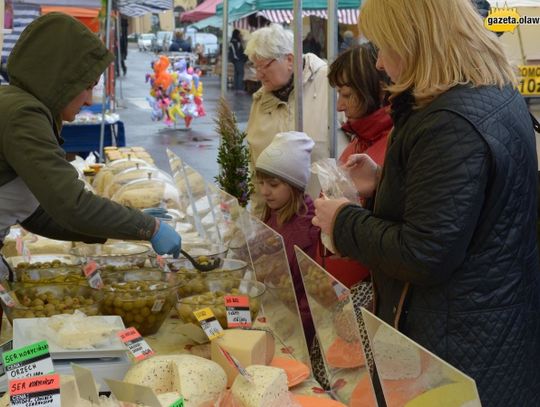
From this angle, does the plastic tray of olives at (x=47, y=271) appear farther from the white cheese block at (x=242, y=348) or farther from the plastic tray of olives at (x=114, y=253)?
the white cheese block at (x=242, y=348)

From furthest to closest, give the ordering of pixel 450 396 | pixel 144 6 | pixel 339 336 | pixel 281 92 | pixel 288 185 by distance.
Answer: pixel 144 6
pixel 281 92
pixel 288 185
pixel 339 336
pixel 450 396

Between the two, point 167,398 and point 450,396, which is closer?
point 450,396

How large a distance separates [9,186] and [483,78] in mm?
1477

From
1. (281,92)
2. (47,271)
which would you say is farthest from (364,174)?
(281,92)

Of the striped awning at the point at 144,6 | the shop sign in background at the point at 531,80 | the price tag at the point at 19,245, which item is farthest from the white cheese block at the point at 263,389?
the striped awning at the point at 144,6

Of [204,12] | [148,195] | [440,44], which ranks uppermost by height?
[440,44]

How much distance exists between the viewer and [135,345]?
1946 millimetres

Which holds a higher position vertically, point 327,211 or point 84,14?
point 84,14

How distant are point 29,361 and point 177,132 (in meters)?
13.3

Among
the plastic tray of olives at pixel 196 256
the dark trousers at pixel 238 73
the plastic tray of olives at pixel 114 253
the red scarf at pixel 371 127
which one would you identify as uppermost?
the red scarf at pixel 371 127

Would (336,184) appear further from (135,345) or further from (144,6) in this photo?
(144,6)

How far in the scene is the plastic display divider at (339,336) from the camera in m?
1.62

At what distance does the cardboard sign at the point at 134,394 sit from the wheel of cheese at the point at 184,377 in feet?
0.86

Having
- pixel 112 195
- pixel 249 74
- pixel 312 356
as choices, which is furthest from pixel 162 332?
pixel 249 74
